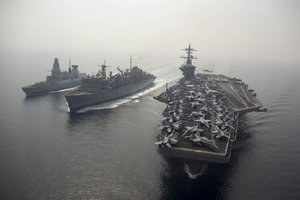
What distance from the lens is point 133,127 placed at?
53.8 meters

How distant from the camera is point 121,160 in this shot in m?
39.5

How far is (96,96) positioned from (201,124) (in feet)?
119

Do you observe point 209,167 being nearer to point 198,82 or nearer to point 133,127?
point 133,127

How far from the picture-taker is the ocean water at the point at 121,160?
32250 mm

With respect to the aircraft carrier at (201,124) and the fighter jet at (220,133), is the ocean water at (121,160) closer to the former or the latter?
the aircraft carrier at (201,124)

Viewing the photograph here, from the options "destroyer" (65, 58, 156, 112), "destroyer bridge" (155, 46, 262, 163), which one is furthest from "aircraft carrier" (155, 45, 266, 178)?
"destroyer" (65, 58, 156, 112)

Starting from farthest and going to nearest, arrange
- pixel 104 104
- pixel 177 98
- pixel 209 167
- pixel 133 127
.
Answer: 1. pixel 104 104
2. pixel 177 98
3. pixel 133 127
4. pixel 209 167

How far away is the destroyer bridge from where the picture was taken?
3422cm

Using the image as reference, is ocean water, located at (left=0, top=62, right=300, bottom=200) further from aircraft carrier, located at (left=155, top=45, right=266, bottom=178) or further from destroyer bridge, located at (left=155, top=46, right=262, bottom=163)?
destroyer bridge, located at (left=155, top=46, right=262, bottom=163)

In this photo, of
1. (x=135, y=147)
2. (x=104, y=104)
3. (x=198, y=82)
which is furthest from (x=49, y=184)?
(x=198, y=82)

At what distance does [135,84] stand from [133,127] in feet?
118

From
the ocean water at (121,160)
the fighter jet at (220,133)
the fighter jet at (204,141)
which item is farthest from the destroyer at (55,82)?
the fighter jet at (204,141)

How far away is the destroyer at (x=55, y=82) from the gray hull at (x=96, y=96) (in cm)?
1725

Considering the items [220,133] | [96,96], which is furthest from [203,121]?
[96,96]
